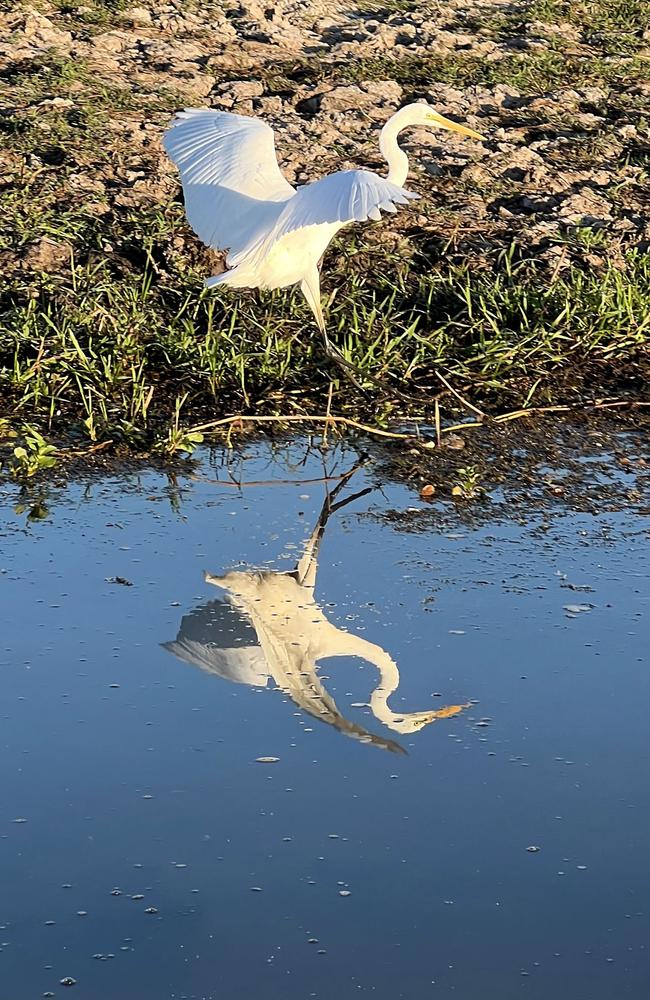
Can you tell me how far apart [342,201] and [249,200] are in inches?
32.9

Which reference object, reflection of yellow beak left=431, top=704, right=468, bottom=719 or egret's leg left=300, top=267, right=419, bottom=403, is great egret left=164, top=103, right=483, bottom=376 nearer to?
egret's leg left=300, top=267, right=419, bottom=403

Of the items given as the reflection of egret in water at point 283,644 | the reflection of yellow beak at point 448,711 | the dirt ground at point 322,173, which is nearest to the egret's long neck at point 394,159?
the dirt ground at point 322,173

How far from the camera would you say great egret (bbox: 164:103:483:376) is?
5.57 metres

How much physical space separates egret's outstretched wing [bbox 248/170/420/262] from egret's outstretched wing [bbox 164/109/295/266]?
1.03 ft

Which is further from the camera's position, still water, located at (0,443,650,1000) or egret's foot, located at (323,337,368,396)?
egret's foot, located at (323,337,368,396)

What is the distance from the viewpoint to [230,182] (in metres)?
5.77

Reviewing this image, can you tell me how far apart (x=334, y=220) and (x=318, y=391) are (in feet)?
3.36

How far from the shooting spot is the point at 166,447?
5.33 m

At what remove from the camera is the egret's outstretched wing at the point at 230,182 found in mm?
5672

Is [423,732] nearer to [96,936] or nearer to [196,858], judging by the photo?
[196,858]

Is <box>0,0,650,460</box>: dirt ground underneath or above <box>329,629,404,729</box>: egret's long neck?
above

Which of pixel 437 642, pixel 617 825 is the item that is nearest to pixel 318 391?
pixel 437 642

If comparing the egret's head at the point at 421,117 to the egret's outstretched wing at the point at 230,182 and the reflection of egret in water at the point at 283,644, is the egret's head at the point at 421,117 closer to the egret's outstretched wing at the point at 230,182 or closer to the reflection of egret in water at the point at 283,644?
the egret's outstretched wing at the point at 230,182

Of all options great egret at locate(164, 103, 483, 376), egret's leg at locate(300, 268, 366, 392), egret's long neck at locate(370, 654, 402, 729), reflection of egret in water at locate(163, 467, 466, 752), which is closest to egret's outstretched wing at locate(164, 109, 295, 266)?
great egret at locate(164, 103, 483, 376)
